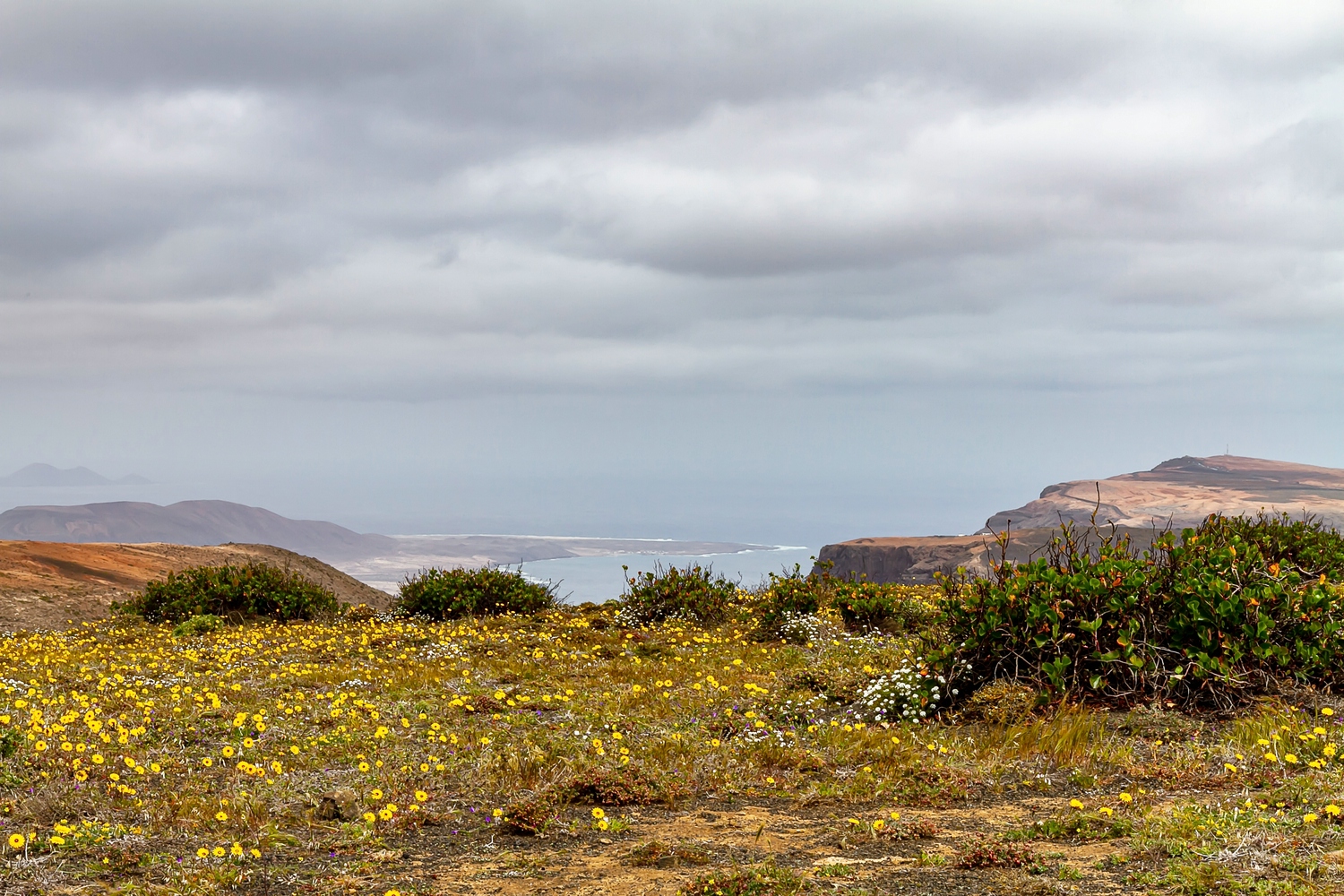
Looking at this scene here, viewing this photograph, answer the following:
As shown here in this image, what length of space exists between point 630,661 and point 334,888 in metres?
8.11

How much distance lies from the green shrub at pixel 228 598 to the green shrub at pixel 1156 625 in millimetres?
13914

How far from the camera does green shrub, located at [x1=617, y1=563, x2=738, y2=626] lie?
17.3 metres

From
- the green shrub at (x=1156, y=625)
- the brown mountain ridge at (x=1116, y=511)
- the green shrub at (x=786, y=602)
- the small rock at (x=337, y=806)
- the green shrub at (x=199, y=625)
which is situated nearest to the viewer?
the small rock at (x=337, y=806)

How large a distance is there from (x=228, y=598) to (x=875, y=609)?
39.5ft

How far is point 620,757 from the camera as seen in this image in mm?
7543

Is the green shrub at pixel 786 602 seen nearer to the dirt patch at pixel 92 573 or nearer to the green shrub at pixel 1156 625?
the green shrub at pixel 1156 625

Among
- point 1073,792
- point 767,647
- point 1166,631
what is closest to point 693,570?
point 767,647

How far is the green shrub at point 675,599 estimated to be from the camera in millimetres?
17297

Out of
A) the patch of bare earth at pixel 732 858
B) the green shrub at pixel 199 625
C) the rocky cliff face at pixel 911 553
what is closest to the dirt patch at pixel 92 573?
the green shrub at pixel 199 625

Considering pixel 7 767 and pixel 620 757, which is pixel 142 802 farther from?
pixel 620 757

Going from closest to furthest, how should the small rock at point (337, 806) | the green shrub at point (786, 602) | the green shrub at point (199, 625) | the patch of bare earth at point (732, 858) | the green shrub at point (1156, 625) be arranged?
1. the patch of bare earth at point (732, 858)
2. the small rock at point (337, 806)
3. the green shrub at point (1156, 625)
4. the green shrub at point (786, 602)
5. the green shrub at point (199, 625)

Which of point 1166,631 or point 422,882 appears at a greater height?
point 1166,631

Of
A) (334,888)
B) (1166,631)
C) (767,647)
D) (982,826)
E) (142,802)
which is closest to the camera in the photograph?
(334,888)

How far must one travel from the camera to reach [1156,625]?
8.92 metres
